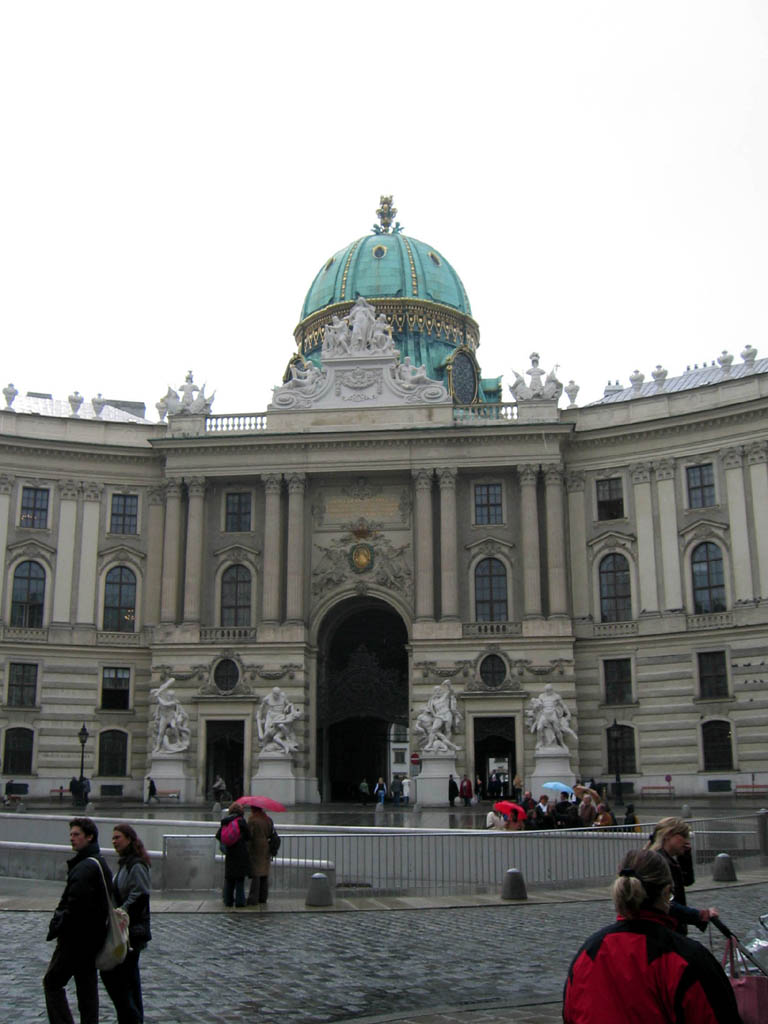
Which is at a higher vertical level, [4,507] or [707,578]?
[4,507]

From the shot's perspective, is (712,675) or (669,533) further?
(669,533)

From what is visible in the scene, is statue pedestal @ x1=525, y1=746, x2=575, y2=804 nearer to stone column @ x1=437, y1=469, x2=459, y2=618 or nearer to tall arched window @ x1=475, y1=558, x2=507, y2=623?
tall arched window @ x1=475, y1=558, x2=507, y2=623

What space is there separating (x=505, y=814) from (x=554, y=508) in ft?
91.5

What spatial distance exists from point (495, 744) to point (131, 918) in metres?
43.7

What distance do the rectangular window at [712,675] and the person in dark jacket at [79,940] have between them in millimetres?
44119

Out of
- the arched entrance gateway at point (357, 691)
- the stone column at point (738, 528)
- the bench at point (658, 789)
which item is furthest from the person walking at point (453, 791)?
the stone column at point (738, 528)

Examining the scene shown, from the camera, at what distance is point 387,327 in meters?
57.6

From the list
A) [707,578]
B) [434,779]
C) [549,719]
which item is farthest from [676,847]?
[707,578]

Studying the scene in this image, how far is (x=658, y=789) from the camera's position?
164ft

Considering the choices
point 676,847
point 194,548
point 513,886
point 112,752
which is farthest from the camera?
point 194,548

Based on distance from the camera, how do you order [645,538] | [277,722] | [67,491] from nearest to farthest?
[277,722] → [645,538] → [67,491]

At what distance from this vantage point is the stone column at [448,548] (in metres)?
53.3

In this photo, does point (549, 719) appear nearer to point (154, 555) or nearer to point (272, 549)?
point (272, 549)

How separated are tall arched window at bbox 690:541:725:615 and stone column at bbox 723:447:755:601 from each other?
756 mm
